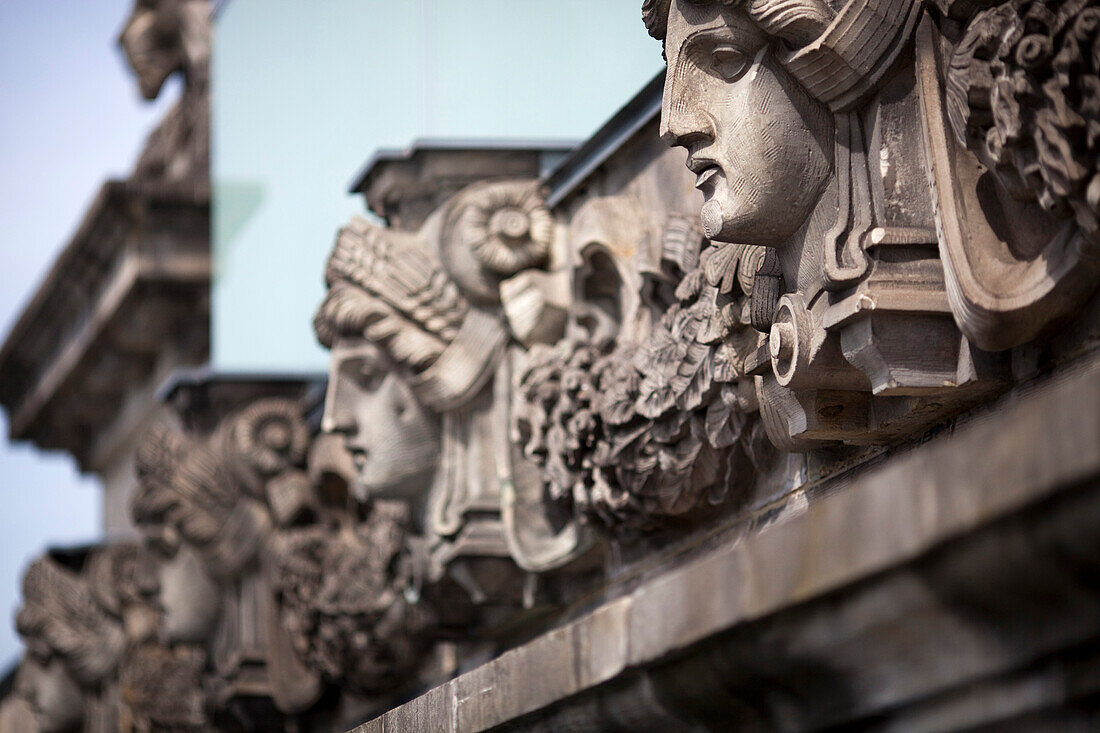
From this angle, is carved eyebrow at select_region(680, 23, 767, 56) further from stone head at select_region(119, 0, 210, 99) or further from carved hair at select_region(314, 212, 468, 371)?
stone head at select_region(119, 0, 210, 99)

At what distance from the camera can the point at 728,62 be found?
3.69 metres

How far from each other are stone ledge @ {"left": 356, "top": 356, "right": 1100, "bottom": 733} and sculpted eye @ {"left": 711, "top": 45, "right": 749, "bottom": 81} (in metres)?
1.74

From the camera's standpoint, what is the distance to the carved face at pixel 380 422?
6.20 metres

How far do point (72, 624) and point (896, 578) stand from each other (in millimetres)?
10595

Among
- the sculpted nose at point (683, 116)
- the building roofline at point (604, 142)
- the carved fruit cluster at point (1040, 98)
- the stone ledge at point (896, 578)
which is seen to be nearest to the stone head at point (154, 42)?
the building roofline at point (604, 142)

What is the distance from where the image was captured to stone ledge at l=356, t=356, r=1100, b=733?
1485mm

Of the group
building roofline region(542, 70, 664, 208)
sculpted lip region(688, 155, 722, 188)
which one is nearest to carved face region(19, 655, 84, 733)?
building roofline region(542, 70, 664, 208)

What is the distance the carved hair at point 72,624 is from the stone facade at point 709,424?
221cm

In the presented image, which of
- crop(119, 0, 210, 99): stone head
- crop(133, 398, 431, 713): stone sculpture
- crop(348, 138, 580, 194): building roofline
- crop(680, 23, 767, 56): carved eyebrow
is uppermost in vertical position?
crop(680, 23, 767, 56): carved eyebrow

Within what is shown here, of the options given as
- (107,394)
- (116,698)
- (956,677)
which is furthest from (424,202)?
(107,394)

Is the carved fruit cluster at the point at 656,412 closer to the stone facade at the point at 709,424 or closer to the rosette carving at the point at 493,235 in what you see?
the stone facade at the point at 709,424

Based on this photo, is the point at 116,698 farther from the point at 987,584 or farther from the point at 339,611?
the point at 987,584

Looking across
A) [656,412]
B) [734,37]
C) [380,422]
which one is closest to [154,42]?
[380,422]

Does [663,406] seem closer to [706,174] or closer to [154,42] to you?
[706,174]
